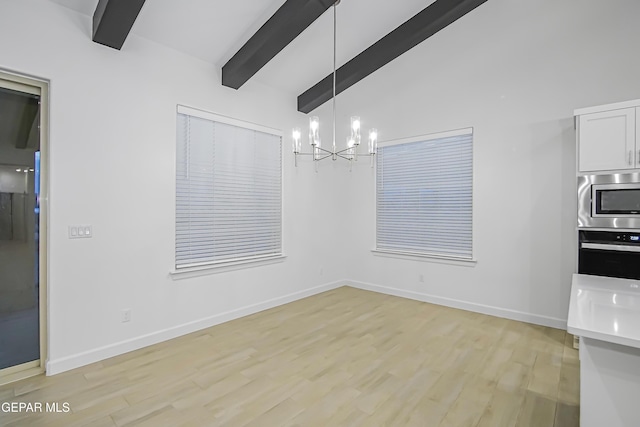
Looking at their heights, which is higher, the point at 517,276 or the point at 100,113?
the point at 100,113

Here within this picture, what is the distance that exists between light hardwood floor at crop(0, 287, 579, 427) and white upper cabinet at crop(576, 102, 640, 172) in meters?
1.88

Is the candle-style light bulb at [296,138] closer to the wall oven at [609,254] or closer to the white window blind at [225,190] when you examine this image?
the white window blind at [225,190]

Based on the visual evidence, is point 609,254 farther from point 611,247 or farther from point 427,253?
point 427,253

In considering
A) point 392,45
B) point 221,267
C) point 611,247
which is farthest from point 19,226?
point 611,247

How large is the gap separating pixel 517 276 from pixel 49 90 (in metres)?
5.38

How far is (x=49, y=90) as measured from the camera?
276 centimetres

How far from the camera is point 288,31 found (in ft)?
11.2

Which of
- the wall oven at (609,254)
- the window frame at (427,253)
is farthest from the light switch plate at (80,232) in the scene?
the wall oven at (609,254)

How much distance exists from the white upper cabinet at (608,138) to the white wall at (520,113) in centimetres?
58

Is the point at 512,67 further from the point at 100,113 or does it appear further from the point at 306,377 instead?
the point at 100,113

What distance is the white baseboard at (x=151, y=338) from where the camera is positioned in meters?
2.82

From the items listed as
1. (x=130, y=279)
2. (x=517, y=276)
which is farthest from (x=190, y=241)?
(x=517, y=276)

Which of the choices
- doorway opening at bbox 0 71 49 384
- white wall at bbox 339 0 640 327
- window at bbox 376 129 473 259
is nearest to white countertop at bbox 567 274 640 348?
white wall at bbox 339 0 640 327

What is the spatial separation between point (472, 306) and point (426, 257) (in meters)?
0.91
